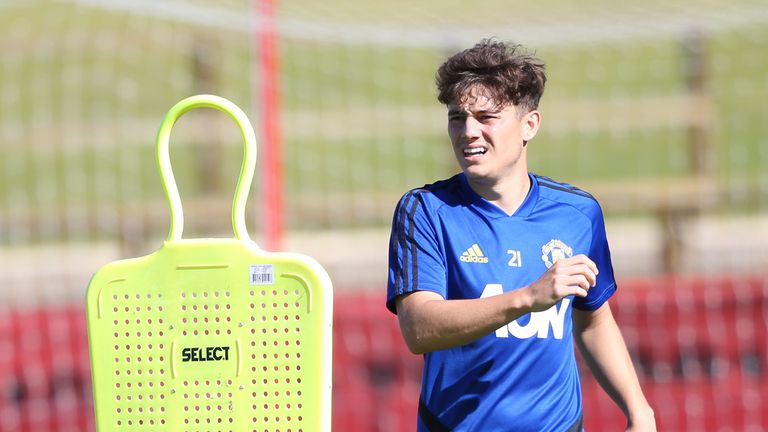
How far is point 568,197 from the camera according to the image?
331cm

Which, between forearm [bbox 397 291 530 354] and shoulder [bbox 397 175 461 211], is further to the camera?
shoulder [bbox 397 175 461 211]

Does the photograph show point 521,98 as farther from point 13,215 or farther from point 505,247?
point 13,215

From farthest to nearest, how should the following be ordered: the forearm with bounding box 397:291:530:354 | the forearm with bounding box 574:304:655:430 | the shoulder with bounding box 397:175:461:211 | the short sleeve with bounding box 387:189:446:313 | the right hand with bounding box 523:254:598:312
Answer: the forearm with bounding box 574:304:655:430, the shoulder with bounding box 397:175:461:211, the short sleeve with bounding box 387:189:446:313, the forearm with bounding box 397:291:530:354, the right hand with bounding box 523:254:598:312

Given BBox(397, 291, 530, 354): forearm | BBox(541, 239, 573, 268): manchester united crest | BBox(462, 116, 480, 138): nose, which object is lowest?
BBox(397, 291, 530, 354): forearm

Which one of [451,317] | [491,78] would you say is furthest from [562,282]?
[491,78]

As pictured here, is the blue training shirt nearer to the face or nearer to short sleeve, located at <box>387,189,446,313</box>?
short sleeve, located at <box>387,189,446,313</box>

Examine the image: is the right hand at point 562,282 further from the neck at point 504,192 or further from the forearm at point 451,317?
the neck at point 504,192

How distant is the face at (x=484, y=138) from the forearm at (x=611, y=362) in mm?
568

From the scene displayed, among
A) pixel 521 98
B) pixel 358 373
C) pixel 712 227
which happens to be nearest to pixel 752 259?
pixel 712 227

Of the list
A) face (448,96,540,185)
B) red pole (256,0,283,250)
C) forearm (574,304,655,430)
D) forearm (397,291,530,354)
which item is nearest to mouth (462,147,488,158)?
face (448,96,540,185)

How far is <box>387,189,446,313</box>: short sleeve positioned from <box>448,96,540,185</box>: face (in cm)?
17

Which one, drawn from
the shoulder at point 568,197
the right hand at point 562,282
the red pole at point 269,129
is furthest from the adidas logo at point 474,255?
the red pole at point 269,129

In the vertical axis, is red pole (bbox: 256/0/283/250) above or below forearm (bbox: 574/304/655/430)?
above

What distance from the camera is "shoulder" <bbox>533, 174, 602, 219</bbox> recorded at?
329 centimetres
